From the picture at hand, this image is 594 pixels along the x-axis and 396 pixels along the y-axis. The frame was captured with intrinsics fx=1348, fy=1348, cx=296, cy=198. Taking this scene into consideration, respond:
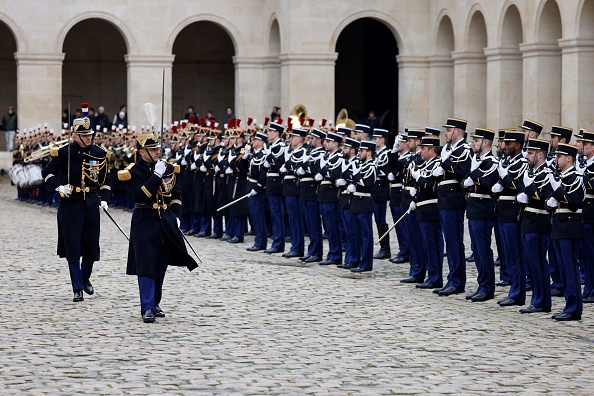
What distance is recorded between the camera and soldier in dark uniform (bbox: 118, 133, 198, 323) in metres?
11.7

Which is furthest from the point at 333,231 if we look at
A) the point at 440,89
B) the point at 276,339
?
the point at 440,89

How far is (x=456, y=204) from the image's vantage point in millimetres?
13984

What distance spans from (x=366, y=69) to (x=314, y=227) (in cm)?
2588

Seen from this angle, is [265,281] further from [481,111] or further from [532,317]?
[481,111]

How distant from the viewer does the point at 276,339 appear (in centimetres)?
1095

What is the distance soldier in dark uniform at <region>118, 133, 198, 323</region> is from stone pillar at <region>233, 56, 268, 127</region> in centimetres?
2439

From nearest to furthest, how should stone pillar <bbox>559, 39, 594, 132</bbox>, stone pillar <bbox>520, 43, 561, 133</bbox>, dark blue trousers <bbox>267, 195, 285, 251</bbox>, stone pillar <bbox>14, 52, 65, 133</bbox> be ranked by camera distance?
1. dark blue trousers <bbox>267, 195, 285, 251</bbox>
2. stone pillar <bbox>559, 39, 594, 132</bbox>
3. stone pillar <bbox>520, 43, 561, 133</bbox>
4. stone pillar <bbox>14, 52, 65, 133</bbox>

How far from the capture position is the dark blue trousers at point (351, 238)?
16.3 meters

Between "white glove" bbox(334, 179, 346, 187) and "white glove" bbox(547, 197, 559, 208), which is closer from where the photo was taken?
"white glove" bbox(547, 197, 559, 208)

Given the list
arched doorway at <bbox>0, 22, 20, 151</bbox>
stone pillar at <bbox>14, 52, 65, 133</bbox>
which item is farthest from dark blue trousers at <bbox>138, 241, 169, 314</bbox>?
arched doorway at <bbox>0, 22, 20, 151</bbox>

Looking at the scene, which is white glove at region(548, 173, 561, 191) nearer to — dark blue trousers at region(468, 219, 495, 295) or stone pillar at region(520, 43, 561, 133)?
dark blue trousers at region(468, 219, 495, 295)

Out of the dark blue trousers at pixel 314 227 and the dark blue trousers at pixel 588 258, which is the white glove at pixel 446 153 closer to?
the dark blue trousers at pixel 588 258

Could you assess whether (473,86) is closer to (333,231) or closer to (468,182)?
(333,231)

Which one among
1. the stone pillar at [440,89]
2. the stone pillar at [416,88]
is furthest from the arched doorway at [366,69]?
the stone pillar at [440,89]
